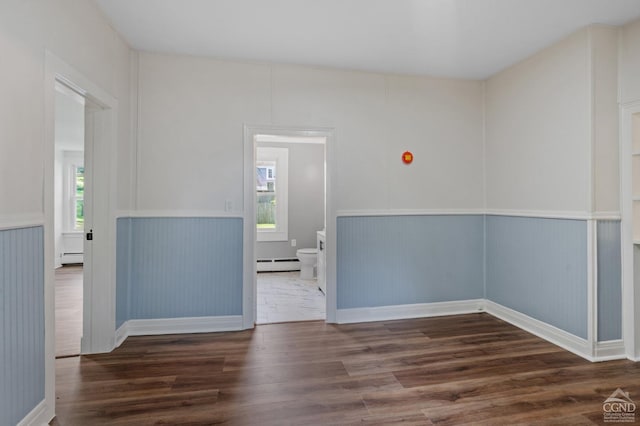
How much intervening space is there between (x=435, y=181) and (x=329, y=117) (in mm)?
1367

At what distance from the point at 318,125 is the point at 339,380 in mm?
2328

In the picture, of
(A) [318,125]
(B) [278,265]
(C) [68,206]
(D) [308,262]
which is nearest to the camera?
(A) [318,125]

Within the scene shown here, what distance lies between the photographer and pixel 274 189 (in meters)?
6.13

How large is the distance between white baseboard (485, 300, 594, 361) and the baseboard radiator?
3343 mm

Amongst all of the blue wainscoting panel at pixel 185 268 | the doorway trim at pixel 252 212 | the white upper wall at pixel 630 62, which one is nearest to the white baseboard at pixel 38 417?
the blue wainscoting panel at pixel 185 268

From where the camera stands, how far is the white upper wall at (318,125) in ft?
10.2

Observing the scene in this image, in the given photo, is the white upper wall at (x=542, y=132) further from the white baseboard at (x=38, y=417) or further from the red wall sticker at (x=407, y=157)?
the white baseboard at (x=38, y=417)

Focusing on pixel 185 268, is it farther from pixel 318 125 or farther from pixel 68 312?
pixel 318 125

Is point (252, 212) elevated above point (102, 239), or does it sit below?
above

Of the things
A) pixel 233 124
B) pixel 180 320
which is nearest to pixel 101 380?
pixel 180 320

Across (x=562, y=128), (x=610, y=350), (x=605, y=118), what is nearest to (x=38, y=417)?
(x=610, y=350)

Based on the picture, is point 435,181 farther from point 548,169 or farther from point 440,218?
point 548,169

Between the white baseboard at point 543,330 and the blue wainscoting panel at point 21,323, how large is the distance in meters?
3.75

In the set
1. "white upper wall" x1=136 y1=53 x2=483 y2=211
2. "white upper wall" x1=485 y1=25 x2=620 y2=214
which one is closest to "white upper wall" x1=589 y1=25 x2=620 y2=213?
"white upper wall" x1=485 y1=25 x2=620 y2=214
